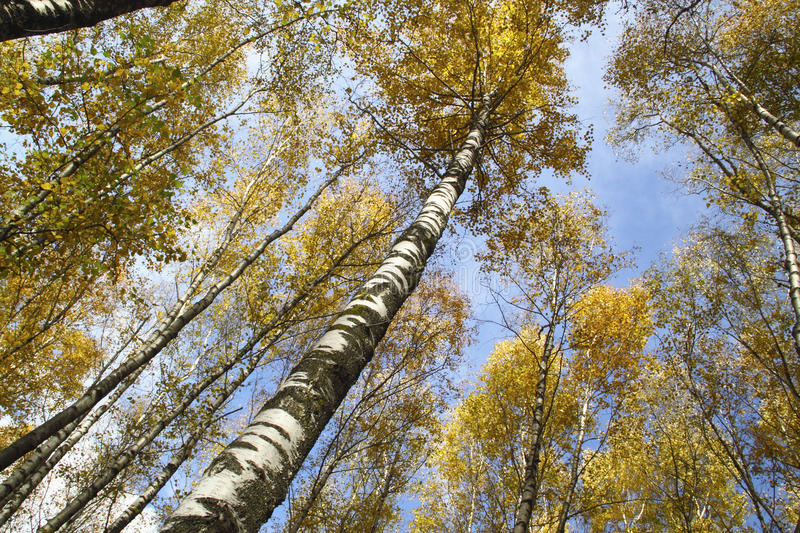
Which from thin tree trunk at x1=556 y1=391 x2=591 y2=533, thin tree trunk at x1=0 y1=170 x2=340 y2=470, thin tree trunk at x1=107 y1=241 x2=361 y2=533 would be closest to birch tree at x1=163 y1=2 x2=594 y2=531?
thin tree trunk at x1=0 y1=170 x2=340 y2=470

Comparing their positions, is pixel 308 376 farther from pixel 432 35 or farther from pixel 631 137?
pixel 631 137

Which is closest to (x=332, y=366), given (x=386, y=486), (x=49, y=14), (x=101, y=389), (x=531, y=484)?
(x=49, y=14)

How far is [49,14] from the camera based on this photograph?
201 centimetres

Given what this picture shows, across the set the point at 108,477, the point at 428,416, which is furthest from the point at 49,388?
the point at 428,416

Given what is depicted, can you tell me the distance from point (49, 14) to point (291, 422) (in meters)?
2.62

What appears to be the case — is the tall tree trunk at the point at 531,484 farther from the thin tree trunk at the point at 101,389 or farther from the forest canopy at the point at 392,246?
the thin tree trunk at the point at 101,389

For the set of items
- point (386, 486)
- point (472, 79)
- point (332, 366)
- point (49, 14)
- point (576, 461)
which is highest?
point (472, 79)

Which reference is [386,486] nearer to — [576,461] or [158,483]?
[576,461]

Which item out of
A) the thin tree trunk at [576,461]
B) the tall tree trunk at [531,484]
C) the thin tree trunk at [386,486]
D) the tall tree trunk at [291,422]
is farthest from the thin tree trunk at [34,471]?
the thin tree trunk at [576,461]

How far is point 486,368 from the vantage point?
1307 cm

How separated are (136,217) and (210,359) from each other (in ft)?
18.7

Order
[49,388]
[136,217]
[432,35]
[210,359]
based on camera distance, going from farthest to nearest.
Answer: [49,388], [210,359], [432,35], [136,217]

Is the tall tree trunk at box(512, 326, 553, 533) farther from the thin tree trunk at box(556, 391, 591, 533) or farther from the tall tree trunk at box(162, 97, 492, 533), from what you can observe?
the tall tree trunk at box(162, 97, 492, 533)

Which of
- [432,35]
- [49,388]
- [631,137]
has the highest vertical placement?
[631,137]
